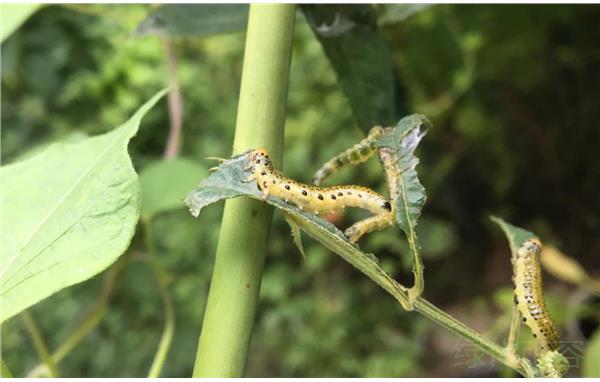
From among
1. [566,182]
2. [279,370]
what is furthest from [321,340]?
[566,182]

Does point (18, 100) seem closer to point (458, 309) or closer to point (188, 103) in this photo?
point (188, 103)

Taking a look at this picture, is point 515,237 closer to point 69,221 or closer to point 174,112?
point 69,221

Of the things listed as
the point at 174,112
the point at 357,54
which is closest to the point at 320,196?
the point at 357,54

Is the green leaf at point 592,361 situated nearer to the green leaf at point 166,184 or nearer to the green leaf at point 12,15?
the green leaf at point 166,184

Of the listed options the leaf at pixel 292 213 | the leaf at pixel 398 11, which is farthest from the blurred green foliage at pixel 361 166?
the leaf at pixel 292 213

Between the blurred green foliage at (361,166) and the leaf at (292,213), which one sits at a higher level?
the blurred green foliage at (361,166)
